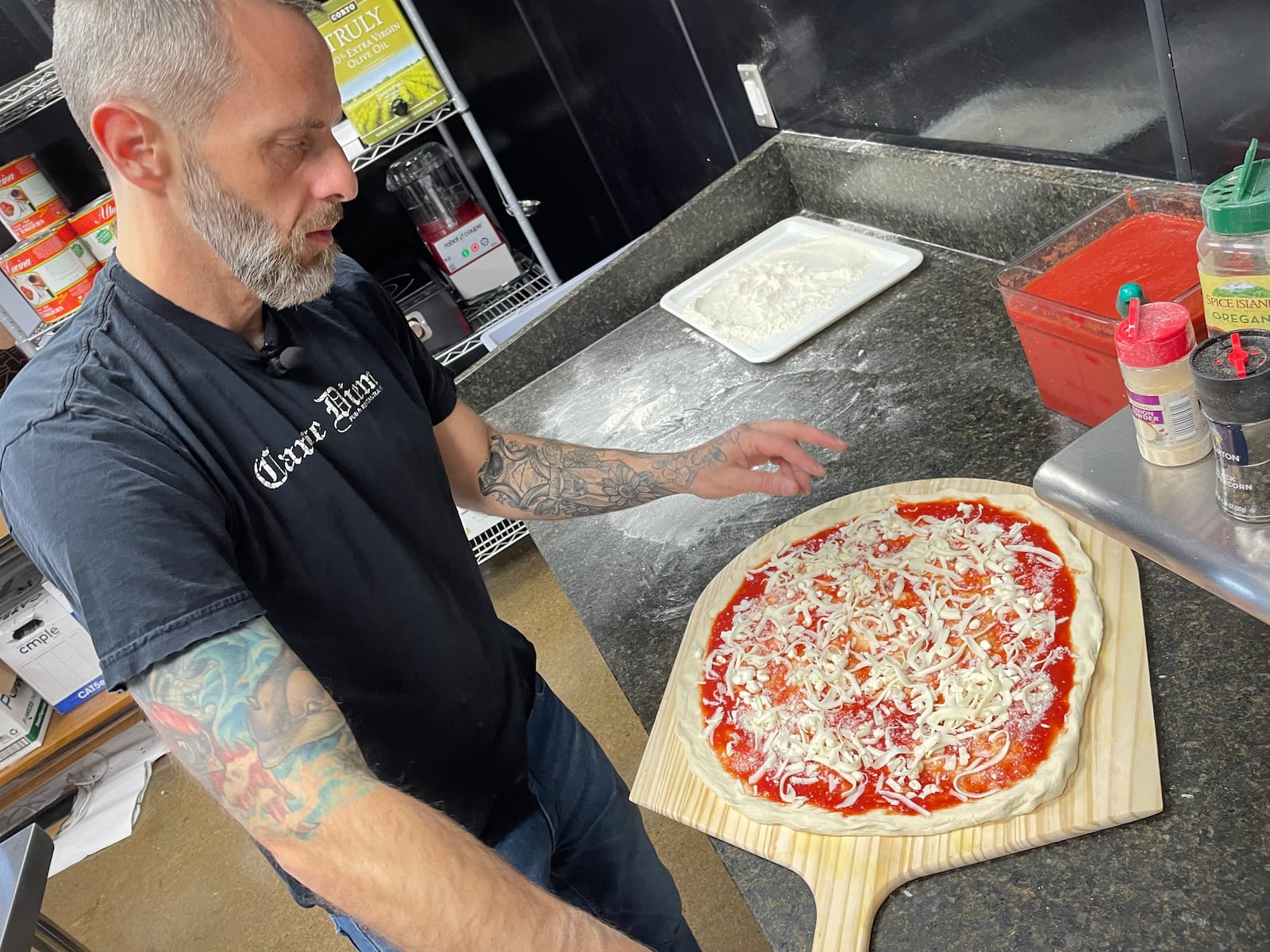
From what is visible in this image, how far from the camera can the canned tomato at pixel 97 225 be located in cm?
266

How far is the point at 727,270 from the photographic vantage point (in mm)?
2139

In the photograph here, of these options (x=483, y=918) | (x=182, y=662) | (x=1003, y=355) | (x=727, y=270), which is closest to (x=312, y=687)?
(x=182, y=662)

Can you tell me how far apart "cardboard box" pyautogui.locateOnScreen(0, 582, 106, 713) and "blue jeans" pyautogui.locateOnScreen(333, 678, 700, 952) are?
2045mm

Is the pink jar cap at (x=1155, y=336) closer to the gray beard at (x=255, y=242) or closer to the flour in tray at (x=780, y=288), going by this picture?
the gray beard at (x=255, y=242)

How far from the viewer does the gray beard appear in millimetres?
959

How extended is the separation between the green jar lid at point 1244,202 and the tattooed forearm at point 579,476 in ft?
2.24

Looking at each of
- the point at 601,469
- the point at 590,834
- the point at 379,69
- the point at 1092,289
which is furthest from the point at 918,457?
the point at 379,69

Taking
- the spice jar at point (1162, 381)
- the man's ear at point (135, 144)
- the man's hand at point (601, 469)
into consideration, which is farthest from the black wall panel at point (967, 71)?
the man's ear at point (135, 144)

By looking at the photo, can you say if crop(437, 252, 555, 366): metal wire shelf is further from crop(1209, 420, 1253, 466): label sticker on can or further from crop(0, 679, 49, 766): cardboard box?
crop(1209, 420, 1253, 466): label sticker on can

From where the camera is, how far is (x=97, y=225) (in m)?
2.67

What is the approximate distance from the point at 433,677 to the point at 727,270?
1.28 meters

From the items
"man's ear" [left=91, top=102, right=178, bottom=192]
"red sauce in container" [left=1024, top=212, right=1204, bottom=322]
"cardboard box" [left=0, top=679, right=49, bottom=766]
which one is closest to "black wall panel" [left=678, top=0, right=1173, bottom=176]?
"red sauce in container" [left=1024, top=212, right=1204, bottom=322]

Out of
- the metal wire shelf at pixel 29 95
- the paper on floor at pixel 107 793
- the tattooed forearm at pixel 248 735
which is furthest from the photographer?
the paper on floor at pixel 107 793

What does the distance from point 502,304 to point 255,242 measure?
2219mm
